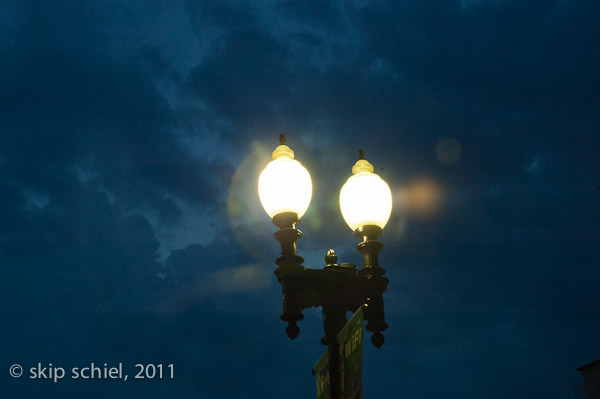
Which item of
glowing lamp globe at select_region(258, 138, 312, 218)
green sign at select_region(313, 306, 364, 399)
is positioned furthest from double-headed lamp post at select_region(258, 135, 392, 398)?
green sign at select_region(313, 306, 364, 399)

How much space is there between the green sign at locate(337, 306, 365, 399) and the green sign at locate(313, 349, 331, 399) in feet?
0.91

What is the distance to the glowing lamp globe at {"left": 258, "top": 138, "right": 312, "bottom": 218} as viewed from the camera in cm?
579

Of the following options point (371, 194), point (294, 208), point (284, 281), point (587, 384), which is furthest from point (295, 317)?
point (587, 384)

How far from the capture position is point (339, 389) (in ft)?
15.6

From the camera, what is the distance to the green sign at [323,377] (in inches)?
195

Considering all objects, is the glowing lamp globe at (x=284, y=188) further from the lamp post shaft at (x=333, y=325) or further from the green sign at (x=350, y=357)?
the green sign at (x=350, y=357)

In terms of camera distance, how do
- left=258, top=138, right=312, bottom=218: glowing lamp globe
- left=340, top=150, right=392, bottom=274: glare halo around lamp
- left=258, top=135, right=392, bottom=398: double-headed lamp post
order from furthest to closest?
left=340, top=150, right=392, bottom=274: glare halo around lamp → left=258, top=138, right=312, bottom=218: glowing lamp globe → left=258, top=135, right=392, bottom=398: double-headed lamp post

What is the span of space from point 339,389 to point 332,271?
127 cm

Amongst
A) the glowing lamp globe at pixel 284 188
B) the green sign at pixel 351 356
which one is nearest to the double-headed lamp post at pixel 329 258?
the glowing lamp globe at pixel 284 188

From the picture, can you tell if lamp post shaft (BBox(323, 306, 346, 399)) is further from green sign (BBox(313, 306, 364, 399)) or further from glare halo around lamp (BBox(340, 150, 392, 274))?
glare halo around lamp (BBox(340, 150, 392, 274))

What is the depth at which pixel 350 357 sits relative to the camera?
4680 millimetres

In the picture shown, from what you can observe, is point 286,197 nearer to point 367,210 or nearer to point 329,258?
point 329,258

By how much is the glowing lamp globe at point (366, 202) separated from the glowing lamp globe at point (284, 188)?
619mm

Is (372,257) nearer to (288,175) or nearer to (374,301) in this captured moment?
(374,301)
